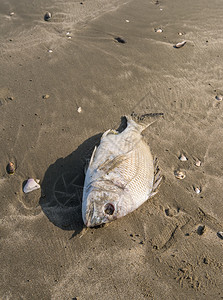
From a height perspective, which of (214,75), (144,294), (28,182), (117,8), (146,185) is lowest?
(144,294)

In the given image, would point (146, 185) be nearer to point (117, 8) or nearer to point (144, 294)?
point (144, 294)

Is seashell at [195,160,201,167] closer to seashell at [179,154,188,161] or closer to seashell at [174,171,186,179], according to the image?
seashell at [179,154,188,161]

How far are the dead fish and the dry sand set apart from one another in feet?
1.27

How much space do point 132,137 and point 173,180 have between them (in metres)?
1.13

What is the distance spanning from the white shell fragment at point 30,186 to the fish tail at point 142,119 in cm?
225

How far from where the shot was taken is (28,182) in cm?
441

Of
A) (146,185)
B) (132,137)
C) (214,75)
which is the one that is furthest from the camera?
(214,75)

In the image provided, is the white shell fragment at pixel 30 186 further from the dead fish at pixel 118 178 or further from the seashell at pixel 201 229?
the seashell at pixel 201 229

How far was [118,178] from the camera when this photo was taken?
158 inches

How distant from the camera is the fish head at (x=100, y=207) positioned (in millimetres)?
3662

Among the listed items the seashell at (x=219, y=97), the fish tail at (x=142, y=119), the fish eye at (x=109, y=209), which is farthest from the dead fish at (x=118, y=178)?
the seashell at (x=219, y=97)

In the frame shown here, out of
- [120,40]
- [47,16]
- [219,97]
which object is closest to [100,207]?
[219,97]

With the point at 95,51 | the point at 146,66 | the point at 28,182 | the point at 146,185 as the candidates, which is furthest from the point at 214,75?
the point at 28,182

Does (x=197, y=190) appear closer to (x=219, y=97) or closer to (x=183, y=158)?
(x=183, y=158)
